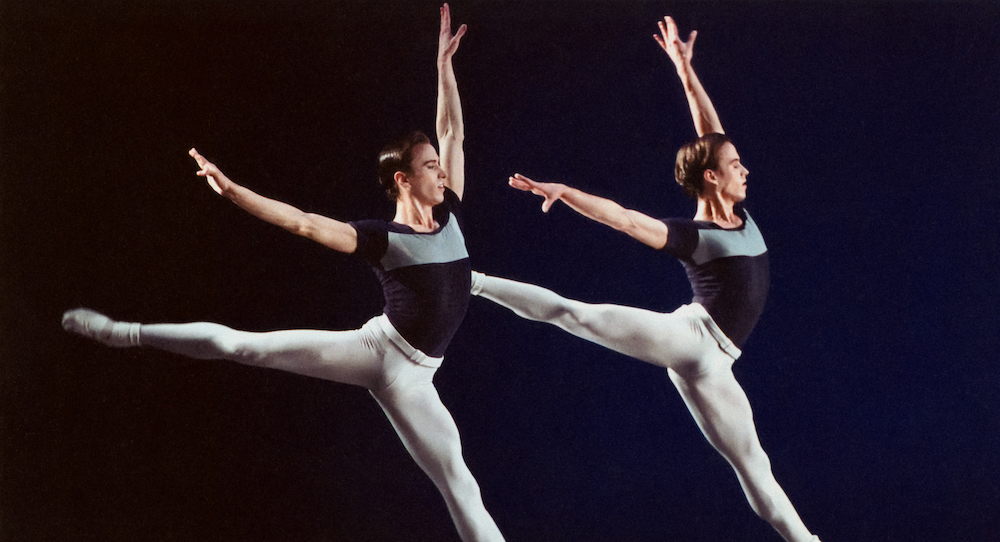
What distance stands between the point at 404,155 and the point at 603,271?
1.23 metres

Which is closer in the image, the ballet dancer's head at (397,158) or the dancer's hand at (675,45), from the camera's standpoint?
the ballet dancer's head at (397,158)

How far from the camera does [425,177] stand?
333 centimetres

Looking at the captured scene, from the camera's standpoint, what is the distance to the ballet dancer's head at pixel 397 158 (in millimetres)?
3346

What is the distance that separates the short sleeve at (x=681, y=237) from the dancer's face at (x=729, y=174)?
235mm

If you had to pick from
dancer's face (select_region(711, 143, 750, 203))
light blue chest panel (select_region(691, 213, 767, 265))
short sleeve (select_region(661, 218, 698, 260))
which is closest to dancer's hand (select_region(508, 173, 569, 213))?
short sleeve (select_region(661, 218, 698, 260))

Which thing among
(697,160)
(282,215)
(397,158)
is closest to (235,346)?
(282,215)

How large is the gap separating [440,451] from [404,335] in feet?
1.50

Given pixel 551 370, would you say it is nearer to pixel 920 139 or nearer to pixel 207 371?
pixel 207 371

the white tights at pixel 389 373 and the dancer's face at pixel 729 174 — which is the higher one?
the dancer's face at pixel 729 174

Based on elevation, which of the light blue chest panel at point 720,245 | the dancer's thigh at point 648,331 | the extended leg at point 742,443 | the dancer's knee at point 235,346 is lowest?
the extended leg at point 742,443

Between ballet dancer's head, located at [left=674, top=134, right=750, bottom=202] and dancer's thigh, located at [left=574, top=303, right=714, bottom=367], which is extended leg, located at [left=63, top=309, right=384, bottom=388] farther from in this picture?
ballet dancer's head, located at [left=674, top=134, right=750, bottom=202]

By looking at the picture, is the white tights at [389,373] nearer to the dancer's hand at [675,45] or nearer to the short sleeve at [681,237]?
the short sleeve at [681,237]

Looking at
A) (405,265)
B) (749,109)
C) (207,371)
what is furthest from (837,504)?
(207,371)

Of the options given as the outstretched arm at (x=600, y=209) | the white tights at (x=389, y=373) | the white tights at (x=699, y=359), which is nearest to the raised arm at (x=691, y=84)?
the outstretched arm at (x=600, y=209)
